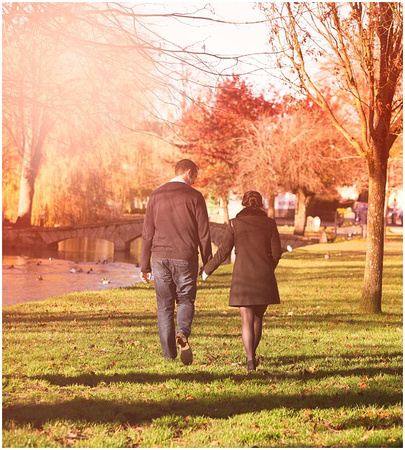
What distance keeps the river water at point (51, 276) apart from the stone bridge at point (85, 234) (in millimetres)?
666

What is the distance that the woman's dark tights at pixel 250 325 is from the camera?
6.50 metres

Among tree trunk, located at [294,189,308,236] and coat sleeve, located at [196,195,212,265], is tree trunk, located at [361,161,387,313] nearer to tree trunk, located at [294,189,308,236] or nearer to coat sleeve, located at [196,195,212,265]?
coat sleeve, located at [196,195,212,265]

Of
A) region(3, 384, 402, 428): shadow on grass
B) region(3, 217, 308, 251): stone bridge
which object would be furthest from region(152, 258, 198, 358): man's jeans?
region(3, 217, 308, 251): stone bridge

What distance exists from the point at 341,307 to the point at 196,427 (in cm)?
836

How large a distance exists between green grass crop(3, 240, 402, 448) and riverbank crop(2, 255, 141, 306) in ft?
22.6

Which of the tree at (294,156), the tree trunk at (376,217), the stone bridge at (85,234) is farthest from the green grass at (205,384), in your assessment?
the tree at (294,156)

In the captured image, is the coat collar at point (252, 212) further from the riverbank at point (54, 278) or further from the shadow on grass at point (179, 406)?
the riverbank at point (54, 278)

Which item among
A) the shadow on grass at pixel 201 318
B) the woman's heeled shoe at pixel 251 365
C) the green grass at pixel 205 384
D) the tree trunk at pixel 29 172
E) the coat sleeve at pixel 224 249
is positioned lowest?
the shadow on grass at pixel 201 318

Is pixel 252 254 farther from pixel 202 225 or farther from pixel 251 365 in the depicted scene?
pixel 251 365

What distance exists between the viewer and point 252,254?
629 centimetres

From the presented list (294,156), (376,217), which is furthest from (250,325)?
(294,156)

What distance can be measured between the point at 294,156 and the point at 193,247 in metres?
29.1

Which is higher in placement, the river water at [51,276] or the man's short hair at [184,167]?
the man's short hair at [184,167]

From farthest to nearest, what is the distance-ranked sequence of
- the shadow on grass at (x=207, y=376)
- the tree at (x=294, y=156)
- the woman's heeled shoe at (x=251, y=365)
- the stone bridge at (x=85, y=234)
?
the tree at (x=294, y=156) < the stone bridge at (x=85, y=234) < the woman's heeled shoe at (x=251, y=365) < the shadow on grass at (x=207, y=376)
